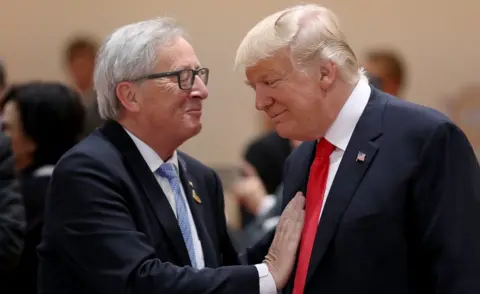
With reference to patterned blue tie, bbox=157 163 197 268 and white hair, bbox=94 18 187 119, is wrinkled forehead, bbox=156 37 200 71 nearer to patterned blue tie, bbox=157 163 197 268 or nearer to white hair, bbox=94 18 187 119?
white hair, bbox=94 18 187 119

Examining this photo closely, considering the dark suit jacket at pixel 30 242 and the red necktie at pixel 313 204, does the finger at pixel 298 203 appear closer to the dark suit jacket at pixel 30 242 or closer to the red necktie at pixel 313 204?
the red necktie at pixel 313 204

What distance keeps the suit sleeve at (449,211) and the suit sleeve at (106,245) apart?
519mm

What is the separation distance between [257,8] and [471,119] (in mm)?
1603

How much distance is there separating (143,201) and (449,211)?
34.9 inches

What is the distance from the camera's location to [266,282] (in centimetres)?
269

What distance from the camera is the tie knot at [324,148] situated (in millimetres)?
2680

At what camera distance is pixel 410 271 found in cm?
249

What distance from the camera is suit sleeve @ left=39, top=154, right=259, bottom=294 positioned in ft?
8.67

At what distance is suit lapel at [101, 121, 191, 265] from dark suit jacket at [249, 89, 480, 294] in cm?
44

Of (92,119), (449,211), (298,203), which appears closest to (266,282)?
(298,203)

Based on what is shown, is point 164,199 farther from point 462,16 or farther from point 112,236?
point 462,16

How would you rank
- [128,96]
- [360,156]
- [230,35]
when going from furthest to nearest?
[230,35], [128,96], [360,156]

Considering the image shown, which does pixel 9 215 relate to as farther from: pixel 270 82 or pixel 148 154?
pixel 270 82

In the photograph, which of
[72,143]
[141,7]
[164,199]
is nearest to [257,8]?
[141,7]
